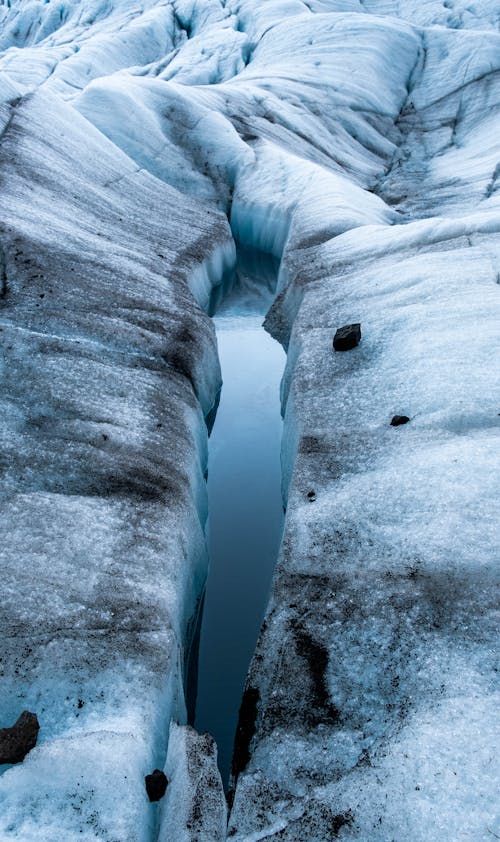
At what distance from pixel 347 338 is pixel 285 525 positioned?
276 cm

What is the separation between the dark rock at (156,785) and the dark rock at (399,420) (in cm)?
344

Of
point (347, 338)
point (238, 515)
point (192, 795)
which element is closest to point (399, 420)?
point (347, 338)

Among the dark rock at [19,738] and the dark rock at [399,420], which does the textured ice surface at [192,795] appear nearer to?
the dark rock at [19,738]

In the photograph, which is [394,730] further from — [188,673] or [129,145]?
[129,145]

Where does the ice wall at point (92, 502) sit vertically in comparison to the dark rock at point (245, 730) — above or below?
above

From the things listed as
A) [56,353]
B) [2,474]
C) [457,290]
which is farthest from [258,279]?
[2,474]

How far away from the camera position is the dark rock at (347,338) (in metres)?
7.15

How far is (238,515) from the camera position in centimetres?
741

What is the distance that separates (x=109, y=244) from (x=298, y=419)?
14.9ft

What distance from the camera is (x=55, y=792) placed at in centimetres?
318

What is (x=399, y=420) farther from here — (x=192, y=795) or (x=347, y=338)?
(x=192, y=795)

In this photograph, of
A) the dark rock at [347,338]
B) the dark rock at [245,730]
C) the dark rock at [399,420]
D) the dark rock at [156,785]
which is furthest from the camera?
the dark rock at [347,338]

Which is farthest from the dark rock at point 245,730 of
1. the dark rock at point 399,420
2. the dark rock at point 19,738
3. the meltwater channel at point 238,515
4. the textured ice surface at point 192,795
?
the dark rock at point 399,420

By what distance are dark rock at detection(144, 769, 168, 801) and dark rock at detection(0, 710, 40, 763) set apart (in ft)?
2.18
